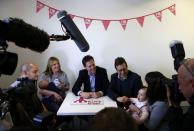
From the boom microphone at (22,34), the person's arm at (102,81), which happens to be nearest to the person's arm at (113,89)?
the person's arm at (102,81)

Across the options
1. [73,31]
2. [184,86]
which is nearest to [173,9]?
[184,86]

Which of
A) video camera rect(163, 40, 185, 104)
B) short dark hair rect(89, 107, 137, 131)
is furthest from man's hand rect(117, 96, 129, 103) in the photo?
short dark hair rect(89, 107, 137, 131)

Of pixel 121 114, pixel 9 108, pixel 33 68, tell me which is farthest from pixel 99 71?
pixel 121 114

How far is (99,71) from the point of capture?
12.3 ft

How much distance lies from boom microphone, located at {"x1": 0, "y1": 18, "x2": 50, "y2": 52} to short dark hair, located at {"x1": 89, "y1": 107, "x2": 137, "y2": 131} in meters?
0.45

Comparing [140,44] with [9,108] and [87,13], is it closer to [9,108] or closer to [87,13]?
[87,13]

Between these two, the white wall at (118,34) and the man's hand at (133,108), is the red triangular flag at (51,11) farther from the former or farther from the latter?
the man's hand at (133,108)

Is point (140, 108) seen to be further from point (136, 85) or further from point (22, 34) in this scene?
point (22, 34)

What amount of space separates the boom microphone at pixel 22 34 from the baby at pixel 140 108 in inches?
70.5

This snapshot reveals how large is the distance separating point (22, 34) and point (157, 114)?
1.77 meters

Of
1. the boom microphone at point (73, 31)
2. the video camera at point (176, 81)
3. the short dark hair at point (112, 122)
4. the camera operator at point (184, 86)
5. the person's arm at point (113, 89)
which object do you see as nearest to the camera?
the short dark hair at point (112, 122)

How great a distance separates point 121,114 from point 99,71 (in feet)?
9.42

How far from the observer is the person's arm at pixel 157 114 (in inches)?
99.4

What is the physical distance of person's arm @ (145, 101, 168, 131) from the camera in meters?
2.53
